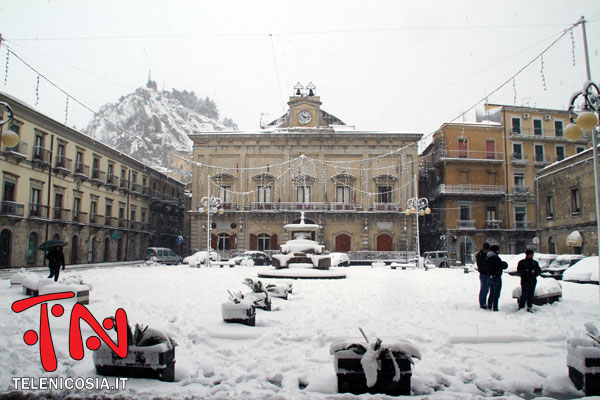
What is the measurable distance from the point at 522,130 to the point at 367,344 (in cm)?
4398

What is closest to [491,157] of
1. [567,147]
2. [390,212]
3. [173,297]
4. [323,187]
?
[567,147]

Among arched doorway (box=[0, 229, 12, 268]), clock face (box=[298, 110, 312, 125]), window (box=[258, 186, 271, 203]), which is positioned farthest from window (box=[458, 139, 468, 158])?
arched doorway (box=[0, 229, 12, 268])

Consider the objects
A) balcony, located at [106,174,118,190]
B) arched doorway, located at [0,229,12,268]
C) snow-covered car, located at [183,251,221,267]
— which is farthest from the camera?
balcony, located at [106,174,118,190]

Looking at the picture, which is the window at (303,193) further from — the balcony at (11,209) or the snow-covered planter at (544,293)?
the snow-covered planter at (544,293)

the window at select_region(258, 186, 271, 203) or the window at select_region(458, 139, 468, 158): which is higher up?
the window at select_region(458, 139, 468, 158)

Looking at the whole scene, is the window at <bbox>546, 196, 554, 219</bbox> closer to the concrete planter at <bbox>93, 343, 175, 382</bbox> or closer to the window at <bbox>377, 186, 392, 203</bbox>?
the window at <bbox>377, 186, 392, 203</bbox>

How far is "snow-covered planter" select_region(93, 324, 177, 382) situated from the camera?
4668mm

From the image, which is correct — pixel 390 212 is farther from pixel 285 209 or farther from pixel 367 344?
pixel 367 344

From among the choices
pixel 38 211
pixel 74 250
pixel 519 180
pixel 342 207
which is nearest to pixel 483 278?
pixel 38 211

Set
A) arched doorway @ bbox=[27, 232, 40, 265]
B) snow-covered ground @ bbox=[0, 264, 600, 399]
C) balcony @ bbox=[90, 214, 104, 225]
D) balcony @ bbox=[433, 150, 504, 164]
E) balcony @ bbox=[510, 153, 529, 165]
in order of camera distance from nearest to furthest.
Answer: snow-covered ground @ bbox=[0, 264, 600, 399]
arched doorway @ bbox=[27, 232, 40, 265]
balcony @ bbox=[90, 214, 104, 225]
balcony @ bbox=[433, 150, 504, 164]
balcony @ bbox=[510, 153, 529, 165]

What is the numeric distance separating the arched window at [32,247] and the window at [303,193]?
2118 cm

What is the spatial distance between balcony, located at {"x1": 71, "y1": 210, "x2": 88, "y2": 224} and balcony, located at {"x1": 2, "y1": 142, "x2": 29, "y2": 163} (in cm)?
672

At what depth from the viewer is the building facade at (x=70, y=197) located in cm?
2675

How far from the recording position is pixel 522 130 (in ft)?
139
